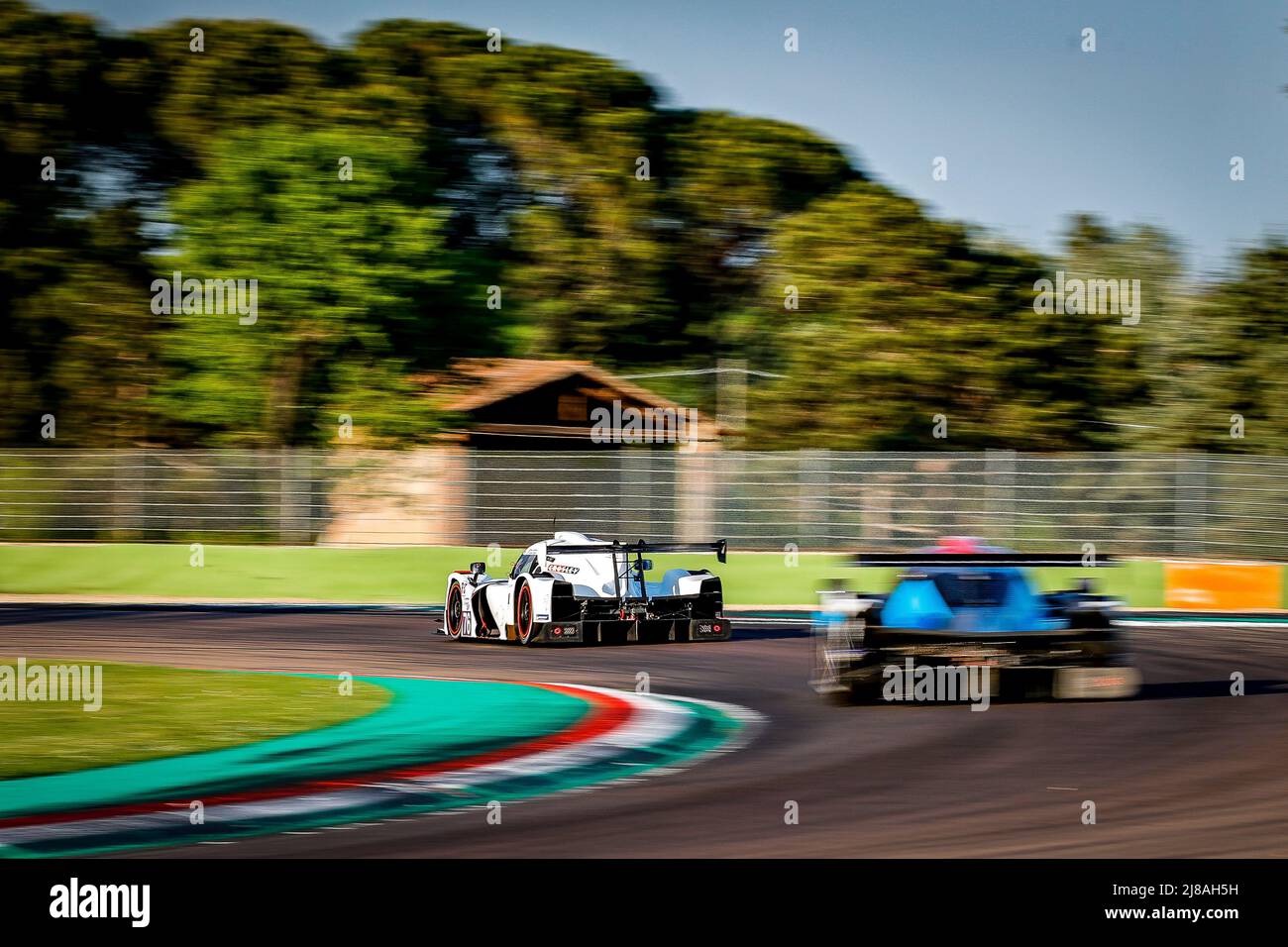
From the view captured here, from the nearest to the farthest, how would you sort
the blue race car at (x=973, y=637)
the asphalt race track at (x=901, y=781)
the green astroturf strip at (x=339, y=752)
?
1. the asphalt race track at (x=901, y=781)
2. the green astroturf strip at (x=339, y=752)
3. the blue race car at (x=973, y=637)

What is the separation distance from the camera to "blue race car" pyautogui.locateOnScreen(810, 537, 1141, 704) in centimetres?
1166

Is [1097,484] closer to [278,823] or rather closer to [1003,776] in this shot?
[1003,776]

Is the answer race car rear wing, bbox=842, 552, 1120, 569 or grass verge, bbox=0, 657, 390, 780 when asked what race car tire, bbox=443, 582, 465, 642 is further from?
race car rear wing, bbox=842, 552, 1120, 569

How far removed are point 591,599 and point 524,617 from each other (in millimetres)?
983

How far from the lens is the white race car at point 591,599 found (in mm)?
16781

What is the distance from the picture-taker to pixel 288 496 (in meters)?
25.4

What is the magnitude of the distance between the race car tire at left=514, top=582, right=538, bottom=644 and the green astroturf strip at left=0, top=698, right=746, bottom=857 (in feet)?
21.5

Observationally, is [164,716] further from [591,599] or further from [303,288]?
[303,288]

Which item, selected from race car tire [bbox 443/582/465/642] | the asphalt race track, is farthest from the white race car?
the asphalt race track

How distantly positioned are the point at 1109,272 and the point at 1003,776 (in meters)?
42.0

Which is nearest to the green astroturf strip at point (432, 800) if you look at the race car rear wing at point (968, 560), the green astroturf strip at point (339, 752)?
the green astroturf strip at point (339, 752)

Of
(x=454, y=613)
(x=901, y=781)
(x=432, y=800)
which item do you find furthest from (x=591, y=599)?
(x=432, y=800)

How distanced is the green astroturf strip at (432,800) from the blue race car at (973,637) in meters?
1.45

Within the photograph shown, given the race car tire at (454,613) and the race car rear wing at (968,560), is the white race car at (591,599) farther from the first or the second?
the race car rear wing at (968,560)
